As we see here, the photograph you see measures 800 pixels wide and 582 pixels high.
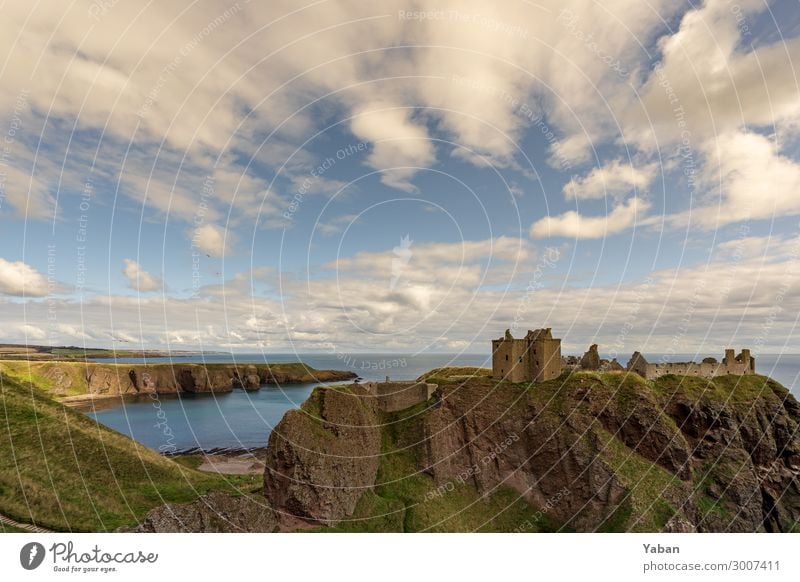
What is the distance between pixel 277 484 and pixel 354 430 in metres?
9.38

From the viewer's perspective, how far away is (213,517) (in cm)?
2714

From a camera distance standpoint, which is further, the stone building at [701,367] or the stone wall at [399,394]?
the stone building at [701,367]

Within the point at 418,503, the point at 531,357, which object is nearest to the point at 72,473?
the point at 418,503

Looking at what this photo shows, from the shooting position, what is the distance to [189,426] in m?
128

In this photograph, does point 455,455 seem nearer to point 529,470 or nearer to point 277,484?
point 529,470

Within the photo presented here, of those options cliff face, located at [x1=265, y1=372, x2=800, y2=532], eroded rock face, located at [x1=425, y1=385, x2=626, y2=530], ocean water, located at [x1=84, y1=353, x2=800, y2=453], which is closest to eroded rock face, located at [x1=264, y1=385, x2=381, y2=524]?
cliff face, located at [x1=265, y1=372, x2=800, y2=532]

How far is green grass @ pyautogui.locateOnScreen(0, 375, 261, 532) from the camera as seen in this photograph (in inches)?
1069

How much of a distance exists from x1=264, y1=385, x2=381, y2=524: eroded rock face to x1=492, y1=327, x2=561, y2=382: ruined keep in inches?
827

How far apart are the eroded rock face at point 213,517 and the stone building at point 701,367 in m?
52.1

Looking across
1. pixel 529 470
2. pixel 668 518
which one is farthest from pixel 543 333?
pixel 668 518

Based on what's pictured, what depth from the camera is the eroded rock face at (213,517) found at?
23.9m

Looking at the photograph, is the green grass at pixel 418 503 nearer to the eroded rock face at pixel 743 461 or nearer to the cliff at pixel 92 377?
the eroded rock face at pixel 743 461
